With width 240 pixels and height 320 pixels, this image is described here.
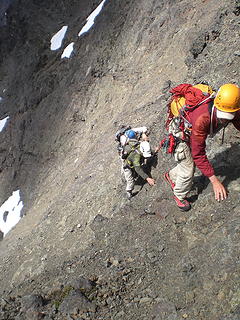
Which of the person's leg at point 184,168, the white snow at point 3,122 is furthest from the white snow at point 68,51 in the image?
the person's leg at point 184,168

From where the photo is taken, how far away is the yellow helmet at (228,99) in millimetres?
5562

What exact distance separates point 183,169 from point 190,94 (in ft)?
5.74

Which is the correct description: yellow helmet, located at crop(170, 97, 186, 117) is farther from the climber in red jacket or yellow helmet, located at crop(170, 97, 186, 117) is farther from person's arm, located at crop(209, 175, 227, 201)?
person's arm, located at crop(209, 175, 227, 201)

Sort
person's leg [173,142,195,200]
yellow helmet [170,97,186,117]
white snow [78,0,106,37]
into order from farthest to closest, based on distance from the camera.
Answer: white snow [78,0,106,37] → person's leg [173,142,195,200] → yellow helmet [170,97,186,117]

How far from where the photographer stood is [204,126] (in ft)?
19.6

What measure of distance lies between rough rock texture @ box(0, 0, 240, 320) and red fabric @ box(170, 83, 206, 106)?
2.21 metres

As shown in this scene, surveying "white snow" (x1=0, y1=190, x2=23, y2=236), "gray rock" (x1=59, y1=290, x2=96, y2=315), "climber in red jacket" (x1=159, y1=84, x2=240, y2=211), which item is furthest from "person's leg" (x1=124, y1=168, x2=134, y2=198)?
"white snow" (x1=0, y1=190, x2=23, y2=236)

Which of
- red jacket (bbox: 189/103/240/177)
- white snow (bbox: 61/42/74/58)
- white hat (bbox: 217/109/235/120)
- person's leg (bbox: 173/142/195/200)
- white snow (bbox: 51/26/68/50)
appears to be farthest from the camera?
white snow (bbox: 51/26/68/50)

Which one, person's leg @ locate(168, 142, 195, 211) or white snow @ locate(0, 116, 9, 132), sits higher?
person's leg @ locate(168, 142, 195, 211)

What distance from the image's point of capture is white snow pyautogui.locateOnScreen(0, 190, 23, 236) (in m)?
22.7

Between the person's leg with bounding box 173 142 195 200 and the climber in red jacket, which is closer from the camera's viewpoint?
the climber in red jacket

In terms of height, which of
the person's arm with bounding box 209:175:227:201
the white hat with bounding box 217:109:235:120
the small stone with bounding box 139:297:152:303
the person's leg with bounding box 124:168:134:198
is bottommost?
the person's leg with bounding box 124:168:134:198

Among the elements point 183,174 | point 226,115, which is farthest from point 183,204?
point 226,115

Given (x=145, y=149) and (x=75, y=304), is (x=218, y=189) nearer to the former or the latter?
(x=145, y=149)
